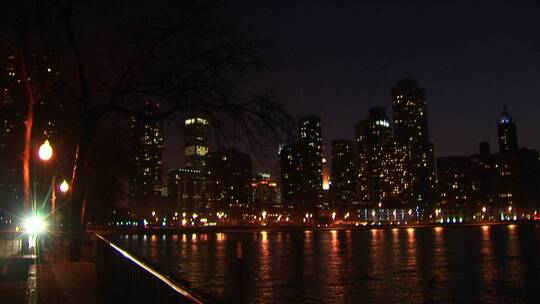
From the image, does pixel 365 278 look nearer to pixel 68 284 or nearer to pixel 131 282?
pixel 68 284

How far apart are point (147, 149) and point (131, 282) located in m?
17.1

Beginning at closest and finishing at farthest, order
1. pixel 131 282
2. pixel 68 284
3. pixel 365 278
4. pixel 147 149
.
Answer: pixel 131 282 → pixel 68 284 → pixel 365 278 → pixel 147 149

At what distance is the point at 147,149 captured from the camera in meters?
28.0

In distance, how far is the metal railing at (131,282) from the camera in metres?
7.92

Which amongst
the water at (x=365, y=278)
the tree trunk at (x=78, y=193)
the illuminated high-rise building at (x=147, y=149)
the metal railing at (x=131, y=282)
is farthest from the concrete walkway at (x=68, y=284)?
the illuminated high-rise building at (x=147, y=149)

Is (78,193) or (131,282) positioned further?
(78,193)

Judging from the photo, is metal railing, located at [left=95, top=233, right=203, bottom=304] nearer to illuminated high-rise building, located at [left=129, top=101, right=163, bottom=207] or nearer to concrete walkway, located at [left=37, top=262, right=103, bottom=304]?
concrete walkway, located at [left=37, top=262, right=103, bottom=304]

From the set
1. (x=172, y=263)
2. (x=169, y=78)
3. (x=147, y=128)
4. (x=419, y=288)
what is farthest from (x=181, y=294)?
(x=172, y=263)

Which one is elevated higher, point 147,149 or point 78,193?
point 147,149

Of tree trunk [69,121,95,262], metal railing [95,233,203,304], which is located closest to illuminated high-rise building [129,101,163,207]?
tree trunk [69,121,95,262]

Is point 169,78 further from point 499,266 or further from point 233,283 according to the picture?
point 499,266

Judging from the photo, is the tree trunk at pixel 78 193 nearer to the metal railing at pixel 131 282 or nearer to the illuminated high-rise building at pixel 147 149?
the illuminated high-rise building at pixel 147 149

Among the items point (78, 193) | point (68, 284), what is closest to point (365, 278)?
point (78, 193)

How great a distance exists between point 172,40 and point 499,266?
2558cm
